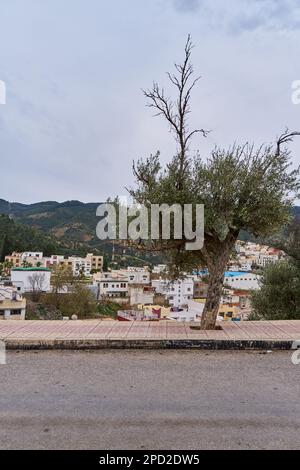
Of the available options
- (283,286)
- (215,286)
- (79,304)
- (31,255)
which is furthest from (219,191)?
(31,255)

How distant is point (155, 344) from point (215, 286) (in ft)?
6.19

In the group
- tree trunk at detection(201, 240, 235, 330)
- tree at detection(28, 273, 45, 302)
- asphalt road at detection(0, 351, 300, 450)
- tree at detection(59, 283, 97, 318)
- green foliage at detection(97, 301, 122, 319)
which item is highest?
tree trunk at detection(201, 240, 235, 330)

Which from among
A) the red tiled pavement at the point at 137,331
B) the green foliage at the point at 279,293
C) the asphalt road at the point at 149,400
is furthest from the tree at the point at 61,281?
the asphalt road at the point at 149,400

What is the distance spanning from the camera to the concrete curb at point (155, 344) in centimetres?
748

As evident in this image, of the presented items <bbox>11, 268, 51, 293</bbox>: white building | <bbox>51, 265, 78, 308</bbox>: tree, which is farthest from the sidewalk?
<bbox>11, 268, 51, 293</bbox>: white building

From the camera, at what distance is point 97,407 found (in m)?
4.86

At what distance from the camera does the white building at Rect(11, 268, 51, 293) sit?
275 ft

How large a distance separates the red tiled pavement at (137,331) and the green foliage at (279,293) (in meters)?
6.65

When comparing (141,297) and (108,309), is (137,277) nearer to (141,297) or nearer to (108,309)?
(141,297)

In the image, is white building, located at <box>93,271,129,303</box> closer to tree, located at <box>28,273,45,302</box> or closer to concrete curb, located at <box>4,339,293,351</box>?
tree, located at <box>28,273,45,302</box>

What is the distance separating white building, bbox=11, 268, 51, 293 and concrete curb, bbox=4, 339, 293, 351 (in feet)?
248

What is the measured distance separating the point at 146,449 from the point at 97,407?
3.70ft

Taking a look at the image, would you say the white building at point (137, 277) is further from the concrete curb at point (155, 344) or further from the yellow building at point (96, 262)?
the concrete curb at point (155, 344)

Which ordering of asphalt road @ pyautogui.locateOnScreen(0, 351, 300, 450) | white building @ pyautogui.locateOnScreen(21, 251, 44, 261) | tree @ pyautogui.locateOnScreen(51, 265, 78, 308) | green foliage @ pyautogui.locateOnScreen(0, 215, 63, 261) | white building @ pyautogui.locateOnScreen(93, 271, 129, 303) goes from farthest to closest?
green foliage @ pyautogui.locateOnScreen(0, 215, 63, 261) < white building @ pyautogui.locateOnScreen(21, 251, 44, 261) < white building @ pyautogui.locateOnScreen(93, 271, 129, 303) < tree @ pyautogui.locateOnScreen(51, 265, 78, 308) < asphalt road @ pyautogui.locateOnScreen(0, 351, 300, 450)
